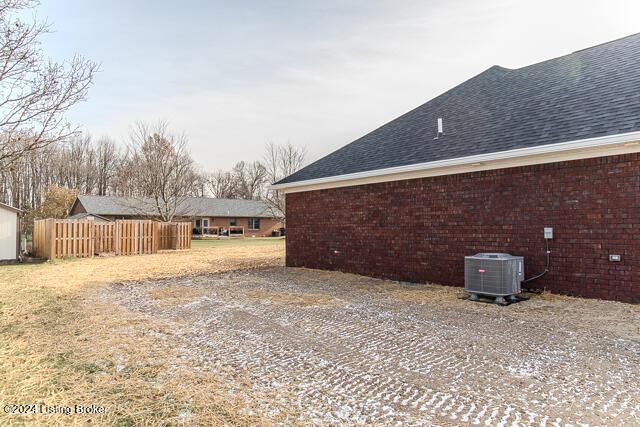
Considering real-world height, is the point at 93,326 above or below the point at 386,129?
below

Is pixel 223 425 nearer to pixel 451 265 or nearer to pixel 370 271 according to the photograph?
pixel 451 265

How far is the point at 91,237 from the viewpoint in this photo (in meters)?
18.3

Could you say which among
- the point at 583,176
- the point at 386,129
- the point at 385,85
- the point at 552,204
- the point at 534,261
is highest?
the point at 385,85

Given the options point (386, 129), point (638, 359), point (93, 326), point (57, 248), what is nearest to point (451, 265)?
point (638, 359)

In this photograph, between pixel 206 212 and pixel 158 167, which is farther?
pixel 206 212

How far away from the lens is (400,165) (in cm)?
951

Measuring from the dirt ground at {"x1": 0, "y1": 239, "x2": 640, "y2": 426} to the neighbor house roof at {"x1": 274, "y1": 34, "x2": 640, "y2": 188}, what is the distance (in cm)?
309

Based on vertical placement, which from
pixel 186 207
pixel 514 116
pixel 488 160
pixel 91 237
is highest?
pixel 514 116

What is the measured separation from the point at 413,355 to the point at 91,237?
18286mm

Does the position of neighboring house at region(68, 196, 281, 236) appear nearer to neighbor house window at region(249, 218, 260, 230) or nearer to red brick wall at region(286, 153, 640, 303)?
neighbor house window at region(249, 218, 260, 230)

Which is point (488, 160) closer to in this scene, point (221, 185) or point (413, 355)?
point (413, 355)

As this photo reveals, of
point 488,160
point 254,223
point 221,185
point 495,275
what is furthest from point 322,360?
point 221,185

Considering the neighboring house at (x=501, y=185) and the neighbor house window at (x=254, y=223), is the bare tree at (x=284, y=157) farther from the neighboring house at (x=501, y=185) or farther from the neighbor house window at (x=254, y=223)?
the neighboring house at (x=501, y=185)

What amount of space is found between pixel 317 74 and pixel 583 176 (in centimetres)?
966
